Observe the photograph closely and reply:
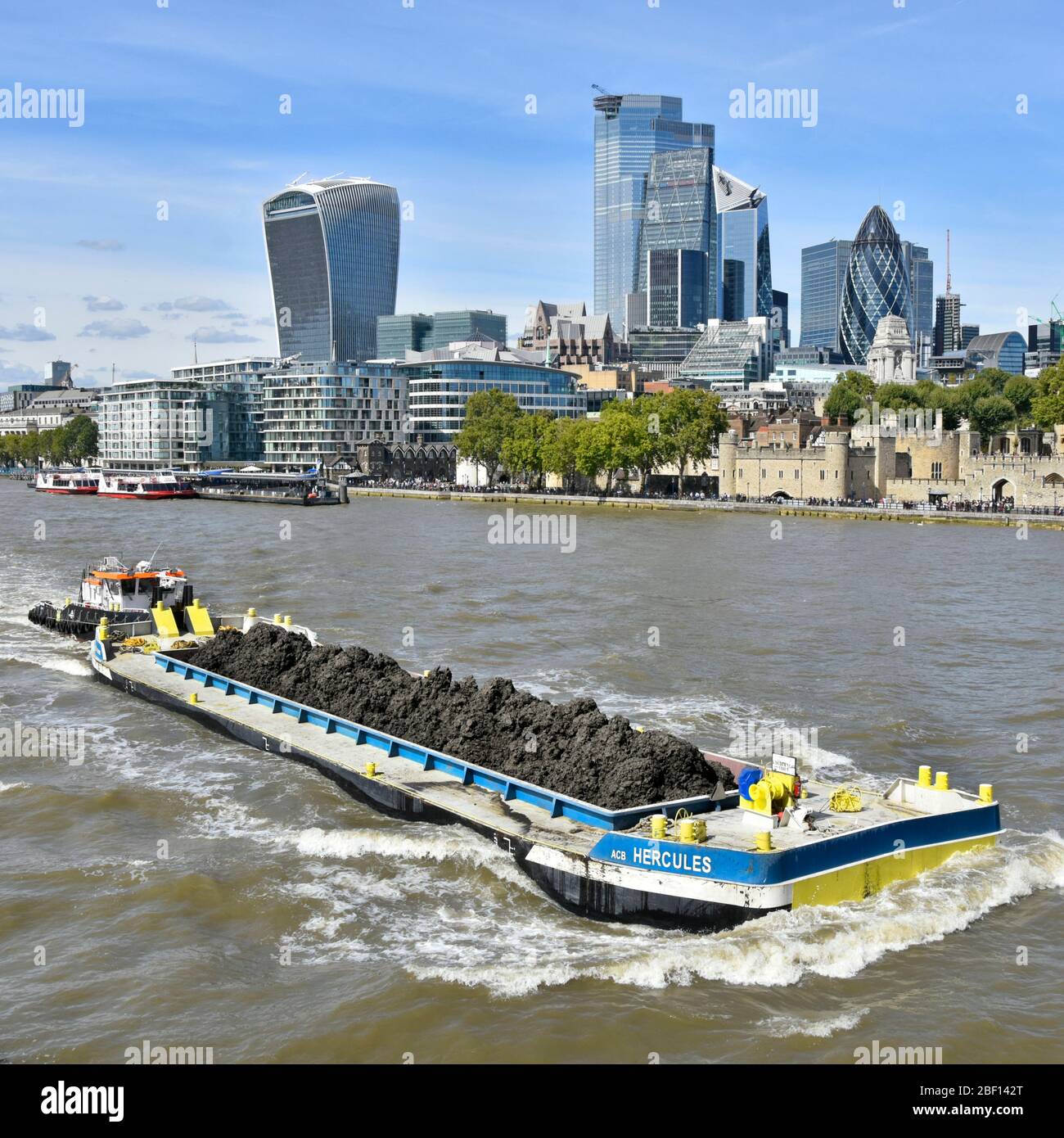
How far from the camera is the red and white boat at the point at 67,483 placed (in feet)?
569

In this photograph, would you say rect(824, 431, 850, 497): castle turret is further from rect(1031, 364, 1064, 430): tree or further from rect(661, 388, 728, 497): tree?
rect(1031, 364, 1064, 430): tree

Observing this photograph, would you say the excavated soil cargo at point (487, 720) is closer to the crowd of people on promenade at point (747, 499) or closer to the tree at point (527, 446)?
the crowd of people on promenade at point (747, 499)

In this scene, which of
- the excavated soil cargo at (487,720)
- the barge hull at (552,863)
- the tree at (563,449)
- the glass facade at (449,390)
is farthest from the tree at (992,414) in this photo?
the barge hull at (552,863)

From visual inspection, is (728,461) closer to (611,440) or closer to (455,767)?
(611,440)

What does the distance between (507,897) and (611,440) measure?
116m

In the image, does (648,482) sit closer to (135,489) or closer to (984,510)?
(984,510)

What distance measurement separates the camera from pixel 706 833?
1905 centimetres

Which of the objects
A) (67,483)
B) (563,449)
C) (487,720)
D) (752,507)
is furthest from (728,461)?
(487,720)

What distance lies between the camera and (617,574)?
63.8 meters

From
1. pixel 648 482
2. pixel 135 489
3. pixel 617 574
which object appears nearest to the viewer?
pixel 617 574

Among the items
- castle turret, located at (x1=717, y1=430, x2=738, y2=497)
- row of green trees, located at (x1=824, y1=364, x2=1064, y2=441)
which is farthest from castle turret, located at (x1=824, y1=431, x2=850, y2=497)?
row of green trees, located at (x1=824, y1=364, x2=1064, y2=441)

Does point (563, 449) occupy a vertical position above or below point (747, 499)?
above

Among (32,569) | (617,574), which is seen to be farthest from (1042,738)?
(32,569)

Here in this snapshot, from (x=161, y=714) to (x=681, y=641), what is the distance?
19.3 m
